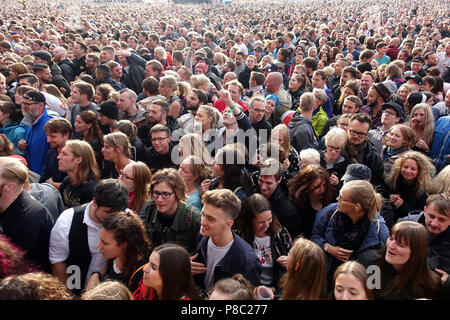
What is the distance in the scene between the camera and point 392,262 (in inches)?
98.0

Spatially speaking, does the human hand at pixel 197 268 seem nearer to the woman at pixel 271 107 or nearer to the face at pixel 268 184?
the face at pixel 268 184

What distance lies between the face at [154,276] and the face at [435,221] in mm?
2092

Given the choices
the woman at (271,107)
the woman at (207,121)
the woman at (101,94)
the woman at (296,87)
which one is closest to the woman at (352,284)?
the woman at (207,121)

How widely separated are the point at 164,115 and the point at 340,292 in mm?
3300

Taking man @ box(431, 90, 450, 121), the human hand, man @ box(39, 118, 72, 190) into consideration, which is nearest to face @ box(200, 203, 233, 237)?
the human hand

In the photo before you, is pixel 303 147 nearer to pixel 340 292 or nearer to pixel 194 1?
pixel 340 292

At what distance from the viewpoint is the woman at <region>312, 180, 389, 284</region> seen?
113 inches

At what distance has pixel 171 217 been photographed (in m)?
2.97

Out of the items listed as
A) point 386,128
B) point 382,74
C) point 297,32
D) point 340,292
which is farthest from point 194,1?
→ point 340,292

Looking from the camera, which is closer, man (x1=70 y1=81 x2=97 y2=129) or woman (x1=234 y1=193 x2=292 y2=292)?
woman (x1=234 y1=193 x2=292 y2=292)

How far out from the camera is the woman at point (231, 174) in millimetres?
3344

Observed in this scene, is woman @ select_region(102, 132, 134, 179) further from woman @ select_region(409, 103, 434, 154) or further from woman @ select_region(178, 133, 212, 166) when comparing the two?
woman @ select_region(409, 103, 434, 154)

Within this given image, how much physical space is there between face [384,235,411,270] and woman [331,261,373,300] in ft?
1.16

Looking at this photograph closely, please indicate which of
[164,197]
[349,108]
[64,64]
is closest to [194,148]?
[164,197]
